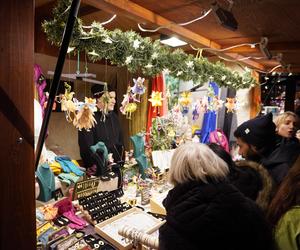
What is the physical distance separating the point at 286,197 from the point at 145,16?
1.41 meters

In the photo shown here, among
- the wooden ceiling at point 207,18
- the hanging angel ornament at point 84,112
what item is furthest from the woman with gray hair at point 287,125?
the hanging angel ornament at point 84,112

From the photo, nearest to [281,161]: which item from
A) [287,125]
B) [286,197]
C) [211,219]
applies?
[286,197]

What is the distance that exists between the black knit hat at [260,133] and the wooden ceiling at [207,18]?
2.49ft

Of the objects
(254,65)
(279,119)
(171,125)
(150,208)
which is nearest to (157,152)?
(171,125)

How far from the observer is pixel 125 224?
61.0 inches

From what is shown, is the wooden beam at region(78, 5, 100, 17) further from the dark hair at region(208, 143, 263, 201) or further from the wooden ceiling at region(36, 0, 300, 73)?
the dark hair at region(208, 143, 263, 201)

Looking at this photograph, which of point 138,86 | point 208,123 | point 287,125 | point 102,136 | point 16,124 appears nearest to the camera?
point 16,124

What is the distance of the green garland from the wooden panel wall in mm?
708

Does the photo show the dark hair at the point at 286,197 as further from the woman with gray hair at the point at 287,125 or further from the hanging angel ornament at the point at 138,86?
the hanging angel ornament at the point at 138,86

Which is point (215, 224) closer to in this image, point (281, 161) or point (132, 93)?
point (281, 161)

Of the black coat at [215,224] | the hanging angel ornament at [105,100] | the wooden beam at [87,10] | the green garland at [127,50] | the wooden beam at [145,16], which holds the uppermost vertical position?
the wooden beam at [87,10]

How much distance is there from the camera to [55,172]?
2.07m

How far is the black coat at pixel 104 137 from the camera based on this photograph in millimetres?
2717

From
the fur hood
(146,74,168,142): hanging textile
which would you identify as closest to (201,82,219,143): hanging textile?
(146,74,168,142): hanging textile
